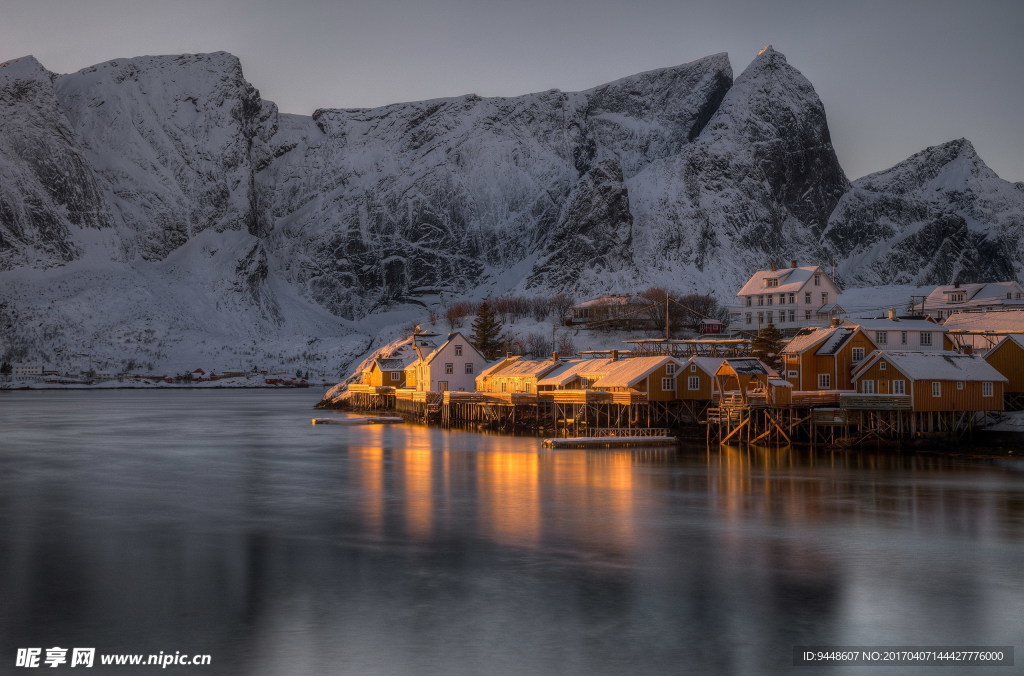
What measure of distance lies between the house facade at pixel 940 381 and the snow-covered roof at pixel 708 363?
11.8 meters

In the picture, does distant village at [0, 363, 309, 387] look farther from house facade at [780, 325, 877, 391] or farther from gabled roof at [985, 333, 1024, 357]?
gabled roof at [985, 333, 1024, 357]

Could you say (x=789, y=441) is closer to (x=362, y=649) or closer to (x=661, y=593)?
→ (x=661, y=593)

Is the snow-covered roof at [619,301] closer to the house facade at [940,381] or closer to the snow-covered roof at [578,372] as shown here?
the snow-covered roof at [578,372]

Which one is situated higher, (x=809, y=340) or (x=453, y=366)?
(x=809, y=340)

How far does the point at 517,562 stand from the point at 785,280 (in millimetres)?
91384

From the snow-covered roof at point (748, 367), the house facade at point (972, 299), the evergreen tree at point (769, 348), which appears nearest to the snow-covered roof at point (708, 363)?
the snow-covered roof at point (748, 367)

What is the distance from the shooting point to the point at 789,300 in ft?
360

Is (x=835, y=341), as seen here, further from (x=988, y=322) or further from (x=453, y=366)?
(x=453, y=366)

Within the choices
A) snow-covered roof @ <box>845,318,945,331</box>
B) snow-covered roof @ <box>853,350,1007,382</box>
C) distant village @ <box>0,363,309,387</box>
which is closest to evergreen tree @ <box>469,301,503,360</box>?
snow-covered roof @ <box>845,318,945,331</box>

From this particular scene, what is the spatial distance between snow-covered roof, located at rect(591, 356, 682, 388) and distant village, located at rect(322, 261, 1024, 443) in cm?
12

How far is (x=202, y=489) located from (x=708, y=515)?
2081cm

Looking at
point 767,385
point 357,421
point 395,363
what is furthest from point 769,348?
point 395,363

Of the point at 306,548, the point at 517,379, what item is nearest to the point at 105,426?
the point at 517,379

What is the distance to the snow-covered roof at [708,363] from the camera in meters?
65.7
